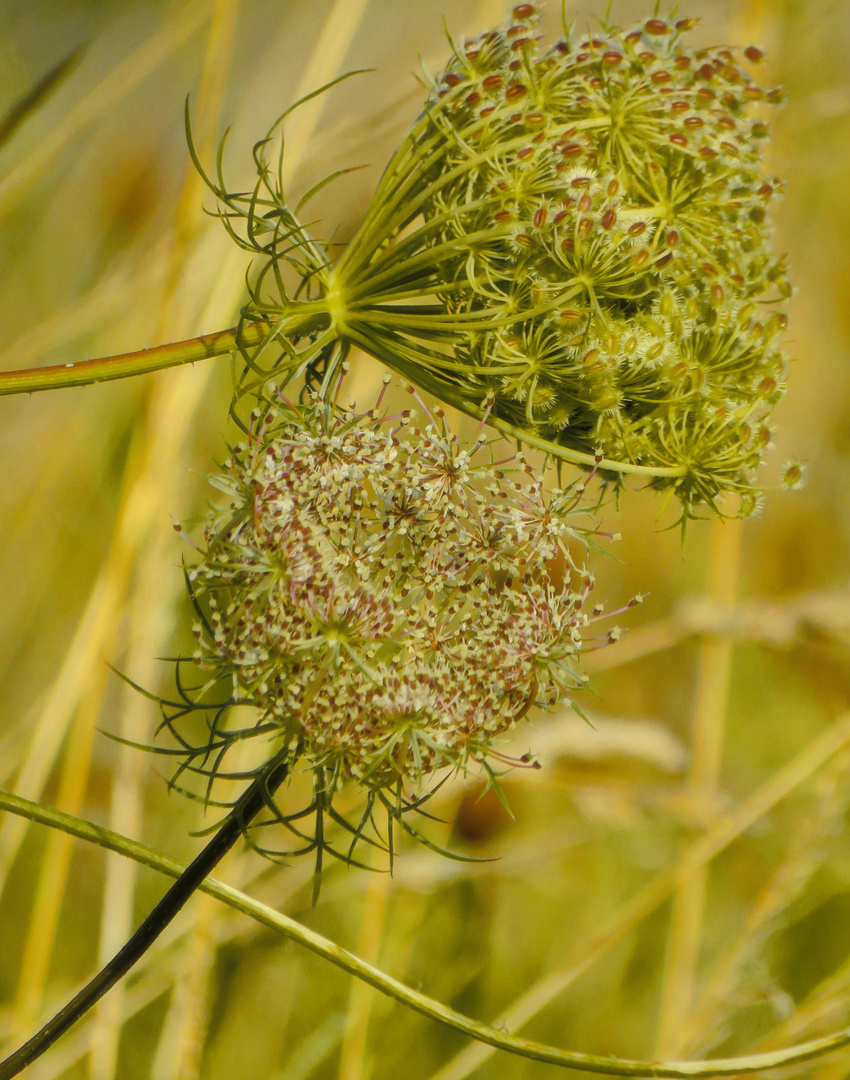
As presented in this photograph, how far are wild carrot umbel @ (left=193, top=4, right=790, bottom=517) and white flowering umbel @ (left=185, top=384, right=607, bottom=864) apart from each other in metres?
0.14

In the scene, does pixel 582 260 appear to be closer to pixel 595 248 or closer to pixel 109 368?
pixel 595 248

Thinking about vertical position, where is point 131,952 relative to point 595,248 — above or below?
below

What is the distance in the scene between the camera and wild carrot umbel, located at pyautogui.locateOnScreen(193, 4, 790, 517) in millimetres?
1065

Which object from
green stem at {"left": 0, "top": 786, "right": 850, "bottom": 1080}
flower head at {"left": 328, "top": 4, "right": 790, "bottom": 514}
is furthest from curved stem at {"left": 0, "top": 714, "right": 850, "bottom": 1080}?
flower head at {"left": 328, "top": 4, "right": 790, "bottom": 514}

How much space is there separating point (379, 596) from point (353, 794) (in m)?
1.29

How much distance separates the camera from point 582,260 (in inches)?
41.3

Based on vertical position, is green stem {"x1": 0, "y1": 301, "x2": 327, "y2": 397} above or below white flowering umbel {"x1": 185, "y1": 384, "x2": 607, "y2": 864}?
above

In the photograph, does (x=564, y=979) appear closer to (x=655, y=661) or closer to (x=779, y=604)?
(x=779, y=604)

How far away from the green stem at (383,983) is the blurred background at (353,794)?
0.65 m

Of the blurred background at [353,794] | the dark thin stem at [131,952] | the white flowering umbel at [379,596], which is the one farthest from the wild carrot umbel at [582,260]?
the blurred background at [353,794]

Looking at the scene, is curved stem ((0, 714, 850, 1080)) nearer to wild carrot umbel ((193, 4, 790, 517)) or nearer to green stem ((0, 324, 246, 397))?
green stem ((0, 324, 246, 397))

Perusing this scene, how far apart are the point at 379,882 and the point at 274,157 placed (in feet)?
6.47

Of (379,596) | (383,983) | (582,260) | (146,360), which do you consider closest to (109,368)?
(146,360)

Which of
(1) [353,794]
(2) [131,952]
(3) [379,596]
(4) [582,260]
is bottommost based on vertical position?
(2) [131,952]
